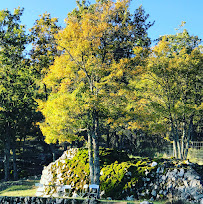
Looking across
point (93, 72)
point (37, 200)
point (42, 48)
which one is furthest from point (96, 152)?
point (42, 48)

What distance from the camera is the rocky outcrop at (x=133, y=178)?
11695 mm

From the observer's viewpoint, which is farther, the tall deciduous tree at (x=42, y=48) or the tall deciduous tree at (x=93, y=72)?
the tall deciduous tree at (x=42, y=48)

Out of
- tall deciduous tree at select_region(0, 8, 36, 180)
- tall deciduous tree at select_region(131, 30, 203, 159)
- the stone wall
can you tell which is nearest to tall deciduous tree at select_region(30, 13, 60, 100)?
tall deciduous tree at select_region(0, 8, 36, 180)

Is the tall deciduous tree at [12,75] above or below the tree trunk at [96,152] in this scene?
above

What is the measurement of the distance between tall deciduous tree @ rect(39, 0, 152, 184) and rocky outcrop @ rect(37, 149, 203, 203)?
43.5 inches

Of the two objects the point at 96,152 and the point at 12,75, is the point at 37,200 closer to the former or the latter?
the point at 96,152

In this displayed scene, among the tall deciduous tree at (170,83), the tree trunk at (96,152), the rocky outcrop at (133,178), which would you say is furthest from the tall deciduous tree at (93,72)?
the tall deciduous tree at (170,83)

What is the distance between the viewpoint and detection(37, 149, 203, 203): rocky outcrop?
11695 mm

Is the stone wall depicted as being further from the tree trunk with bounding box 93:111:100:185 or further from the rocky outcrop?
the tree trunk with bounding box 93:111:100:185

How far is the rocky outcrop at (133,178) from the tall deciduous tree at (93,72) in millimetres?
1104

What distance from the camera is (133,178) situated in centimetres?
1334

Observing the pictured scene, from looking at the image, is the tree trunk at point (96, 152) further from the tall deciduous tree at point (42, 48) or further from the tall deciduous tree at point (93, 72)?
the tall deciduous tree at point (42, 48)

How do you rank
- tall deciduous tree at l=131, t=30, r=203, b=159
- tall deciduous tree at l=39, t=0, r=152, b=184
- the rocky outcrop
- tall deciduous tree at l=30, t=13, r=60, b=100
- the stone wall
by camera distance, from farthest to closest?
tall deciduous tree at l=30, t=13, r=60, b=100 → tall deciduous tree at l=131, t=30, r=203, b=159 → tall deciduous tree at l=39, t=0, r=152, b=184 → the rocky outcrop → the stone wall

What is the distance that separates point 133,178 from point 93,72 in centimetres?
601
